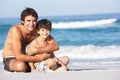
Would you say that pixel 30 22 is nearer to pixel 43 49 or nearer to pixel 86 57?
pixel 43 49

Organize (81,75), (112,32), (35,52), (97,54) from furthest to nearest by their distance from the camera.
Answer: (112,32) < (97,54) < (35,52) < (81,75)

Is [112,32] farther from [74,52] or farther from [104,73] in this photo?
[104,73]

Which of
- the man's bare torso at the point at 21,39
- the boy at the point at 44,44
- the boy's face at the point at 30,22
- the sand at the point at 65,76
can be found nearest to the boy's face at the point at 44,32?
the boy at the point at 44,44

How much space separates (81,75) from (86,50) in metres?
7.23

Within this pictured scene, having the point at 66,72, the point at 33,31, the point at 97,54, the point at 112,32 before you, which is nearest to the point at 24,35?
the point at 33,31

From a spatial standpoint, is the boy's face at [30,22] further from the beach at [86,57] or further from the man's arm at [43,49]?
the beach at [86,57]

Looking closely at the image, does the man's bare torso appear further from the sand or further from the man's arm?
the sand

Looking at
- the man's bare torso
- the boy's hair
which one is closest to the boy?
the boy's hair

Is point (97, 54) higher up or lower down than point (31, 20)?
lower down

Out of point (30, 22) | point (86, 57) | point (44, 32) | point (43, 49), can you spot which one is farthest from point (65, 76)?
point (86, 57)

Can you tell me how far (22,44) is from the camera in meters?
4.57

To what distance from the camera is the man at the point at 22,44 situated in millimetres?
4348

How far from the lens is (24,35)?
457 centimetres

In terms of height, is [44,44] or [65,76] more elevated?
[44,44]
